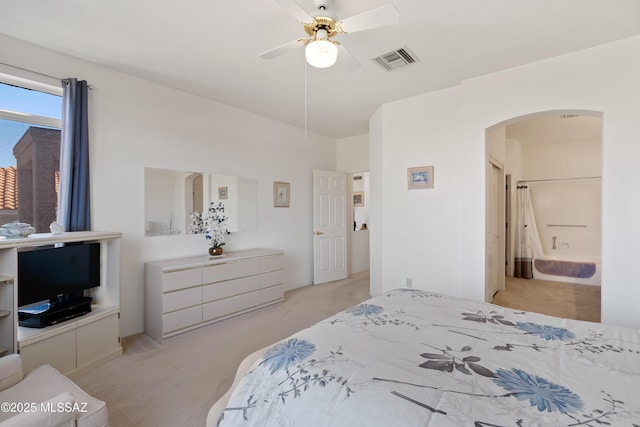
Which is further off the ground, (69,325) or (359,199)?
(359,199)

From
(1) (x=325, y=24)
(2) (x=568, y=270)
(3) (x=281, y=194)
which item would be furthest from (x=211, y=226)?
(2) (x=568, y=270)

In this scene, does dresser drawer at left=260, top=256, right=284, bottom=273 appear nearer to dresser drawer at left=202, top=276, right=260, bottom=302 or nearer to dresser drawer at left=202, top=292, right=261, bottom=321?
dresser drawer at left=202, top=276, right=260, bottom=302

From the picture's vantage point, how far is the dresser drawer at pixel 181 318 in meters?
2.92

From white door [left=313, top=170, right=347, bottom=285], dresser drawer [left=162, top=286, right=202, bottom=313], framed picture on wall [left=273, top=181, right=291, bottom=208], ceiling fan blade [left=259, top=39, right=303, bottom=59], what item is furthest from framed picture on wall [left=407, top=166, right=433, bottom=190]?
dresser drawer [left=162, top=286, right=202, bottom=313]

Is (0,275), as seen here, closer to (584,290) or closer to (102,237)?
(102,237)

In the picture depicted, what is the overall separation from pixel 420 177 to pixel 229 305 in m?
2.80

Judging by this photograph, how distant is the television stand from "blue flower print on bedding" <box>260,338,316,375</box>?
76.4 inches

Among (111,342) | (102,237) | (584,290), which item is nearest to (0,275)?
(102,237)

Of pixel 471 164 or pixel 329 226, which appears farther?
pixel 329 226

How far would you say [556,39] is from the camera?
2.48m

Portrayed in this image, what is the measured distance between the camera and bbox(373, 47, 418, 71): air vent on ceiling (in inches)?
104

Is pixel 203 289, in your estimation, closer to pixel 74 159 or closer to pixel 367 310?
pixel 74 159

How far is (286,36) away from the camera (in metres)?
2.41

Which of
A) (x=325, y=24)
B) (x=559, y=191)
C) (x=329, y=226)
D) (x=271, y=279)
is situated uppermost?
(x=325, y=24)
